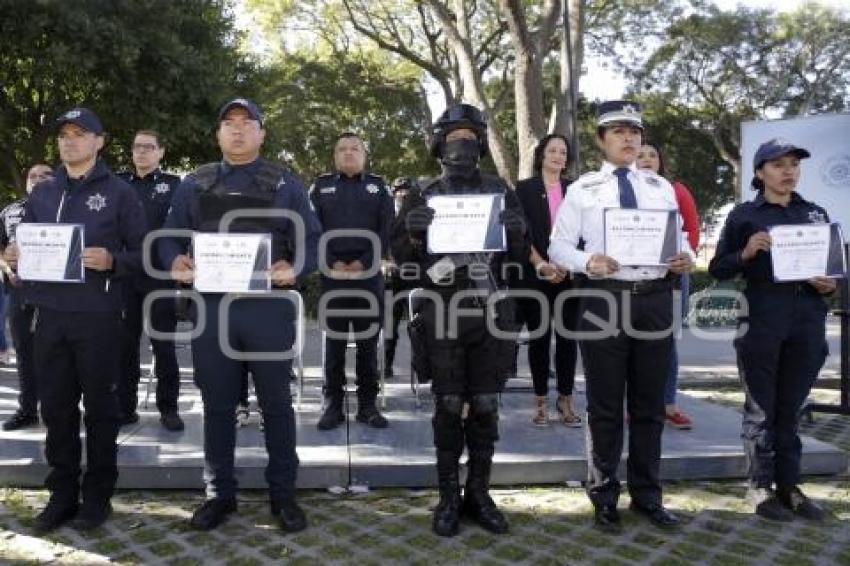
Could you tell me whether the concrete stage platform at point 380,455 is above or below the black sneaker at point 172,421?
below

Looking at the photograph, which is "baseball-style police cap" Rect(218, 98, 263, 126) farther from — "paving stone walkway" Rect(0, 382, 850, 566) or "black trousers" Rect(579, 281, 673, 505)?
"paving stone walkway" Rect(0, 382, 850, 566)

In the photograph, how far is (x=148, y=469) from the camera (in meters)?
4.80

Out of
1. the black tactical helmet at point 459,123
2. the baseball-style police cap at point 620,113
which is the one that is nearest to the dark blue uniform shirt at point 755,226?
the baseball-style police cap at point 620,113

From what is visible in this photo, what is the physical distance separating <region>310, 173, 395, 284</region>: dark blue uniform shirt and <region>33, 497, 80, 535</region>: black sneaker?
2.37 meters

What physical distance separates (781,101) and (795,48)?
2.15 m

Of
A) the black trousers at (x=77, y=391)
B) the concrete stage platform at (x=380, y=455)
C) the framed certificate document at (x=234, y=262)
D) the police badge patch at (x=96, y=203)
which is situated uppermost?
the police badge patch at (x=96, y=203)

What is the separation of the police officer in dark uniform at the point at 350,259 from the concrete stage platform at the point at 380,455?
0.34m

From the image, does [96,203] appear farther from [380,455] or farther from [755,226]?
[755,226]

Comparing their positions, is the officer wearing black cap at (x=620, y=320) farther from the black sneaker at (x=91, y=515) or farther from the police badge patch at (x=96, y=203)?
the black sneaker at (x=91, y=515)

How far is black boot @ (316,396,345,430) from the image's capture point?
5.66 metres

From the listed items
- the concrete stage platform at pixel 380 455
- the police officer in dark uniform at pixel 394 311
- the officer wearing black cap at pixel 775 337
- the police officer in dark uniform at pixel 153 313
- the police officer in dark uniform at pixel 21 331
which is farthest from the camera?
the police officer in dark uniform at pixel 394 311

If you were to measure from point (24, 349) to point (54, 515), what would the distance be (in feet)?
7.19

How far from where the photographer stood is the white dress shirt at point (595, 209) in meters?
4.20

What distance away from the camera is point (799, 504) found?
14.4 ft
